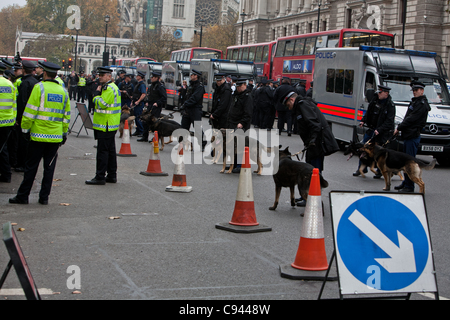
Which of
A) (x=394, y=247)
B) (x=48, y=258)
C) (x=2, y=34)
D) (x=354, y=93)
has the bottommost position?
(x=48, y=258)

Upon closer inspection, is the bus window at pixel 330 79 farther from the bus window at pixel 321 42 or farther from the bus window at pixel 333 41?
the bus window at pixel 321 42

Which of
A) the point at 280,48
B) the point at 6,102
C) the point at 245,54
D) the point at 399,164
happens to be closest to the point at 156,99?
the point at 6,102

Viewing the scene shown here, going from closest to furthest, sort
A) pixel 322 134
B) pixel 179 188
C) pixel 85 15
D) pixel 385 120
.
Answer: pixel 322 134, pixel 179 188, pixel 385 120, pixel 85 15

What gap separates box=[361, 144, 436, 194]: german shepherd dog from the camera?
32.2 feet

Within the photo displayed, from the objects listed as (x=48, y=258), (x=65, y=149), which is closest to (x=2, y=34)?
(x=65, y=149)

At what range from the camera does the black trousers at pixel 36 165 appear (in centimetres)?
788

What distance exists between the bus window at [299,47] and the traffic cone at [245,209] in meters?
24.1

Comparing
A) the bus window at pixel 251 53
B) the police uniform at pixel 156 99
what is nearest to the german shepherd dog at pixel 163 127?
the police uniform at pixel 156 99

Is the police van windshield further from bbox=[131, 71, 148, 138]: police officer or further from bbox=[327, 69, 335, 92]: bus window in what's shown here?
bbox=[131, 71, 148, 138]: police officer

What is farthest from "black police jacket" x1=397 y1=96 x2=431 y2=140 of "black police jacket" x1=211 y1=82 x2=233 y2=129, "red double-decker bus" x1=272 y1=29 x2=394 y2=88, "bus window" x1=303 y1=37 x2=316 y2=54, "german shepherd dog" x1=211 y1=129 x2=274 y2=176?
"bus window" x1=303 y1=37 x2=316 y2=54

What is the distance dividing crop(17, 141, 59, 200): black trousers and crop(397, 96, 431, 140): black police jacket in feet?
20.9

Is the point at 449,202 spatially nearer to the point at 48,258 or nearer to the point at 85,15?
the point at 48,258
